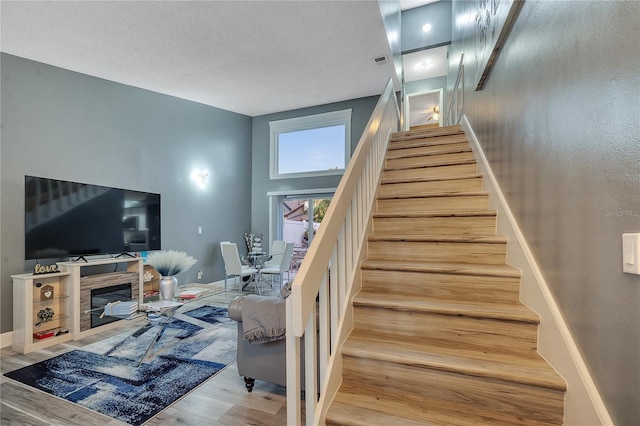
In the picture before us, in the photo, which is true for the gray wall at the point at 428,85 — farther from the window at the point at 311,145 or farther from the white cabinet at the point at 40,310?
the white cabinet at the point at 40,310

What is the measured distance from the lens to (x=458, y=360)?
133cm

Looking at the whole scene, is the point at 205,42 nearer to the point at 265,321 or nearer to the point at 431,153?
the point at 431,153

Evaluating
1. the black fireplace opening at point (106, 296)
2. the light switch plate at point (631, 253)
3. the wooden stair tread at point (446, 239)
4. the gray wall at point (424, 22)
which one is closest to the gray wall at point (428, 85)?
the gray wall at point (424, 22)

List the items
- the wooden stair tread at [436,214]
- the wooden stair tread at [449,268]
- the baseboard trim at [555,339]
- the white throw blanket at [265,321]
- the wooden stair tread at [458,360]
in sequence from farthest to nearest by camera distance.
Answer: the wooden stair tread at [436,214]
the white throw blanket at [265,321]
the wooden stair tread at [449,268]
the wooden stair tread at [458,360]
the baseboard trim at [555,339]

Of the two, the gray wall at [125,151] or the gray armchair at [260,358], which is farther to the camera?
the gray wall at [125,151]

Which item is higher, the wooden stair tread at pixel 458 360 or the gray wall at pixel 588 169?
the gray wall at pixel 588 169

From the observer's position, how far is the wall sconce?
534 centimetres

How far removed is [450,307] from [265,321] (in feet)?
3.85

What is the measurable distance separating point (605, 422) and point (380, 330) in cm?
92

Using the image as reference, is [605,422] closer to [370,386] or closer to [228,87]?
[370,386]

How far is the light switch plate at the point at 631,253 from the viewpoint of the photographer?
750 millimetres

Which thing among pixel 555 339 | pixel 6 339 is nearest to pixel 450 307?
pixel 555 339

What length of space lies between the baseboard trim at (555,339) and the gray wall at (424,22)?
5102 mm

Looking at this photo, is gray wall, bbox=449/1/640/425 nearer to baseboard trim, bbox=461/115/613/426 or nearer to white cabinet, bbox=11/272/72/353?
baseboard trim, bbox=461/115/613/426
